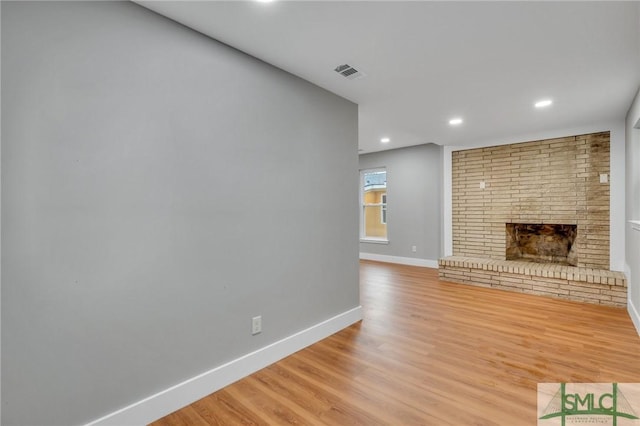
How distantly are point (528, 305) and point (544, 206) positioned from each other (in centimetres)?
182

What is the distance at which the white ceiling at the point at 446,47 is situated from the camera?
→ 1.82 metres

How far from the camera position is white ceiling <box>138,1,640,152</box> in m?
1.82

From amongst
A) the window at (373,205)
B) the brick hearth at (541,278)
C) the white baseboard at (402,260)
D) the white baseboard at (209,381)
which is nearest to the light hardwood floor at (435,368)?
the white baseboard at (209,381)

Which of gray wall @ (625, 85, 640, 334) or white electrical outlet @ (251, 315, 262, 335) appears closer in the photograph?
white electrical outlet @ (251, 315, 262, 335)

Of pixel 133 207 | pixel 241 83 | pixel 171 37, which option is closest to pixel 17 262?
pixel 133 207

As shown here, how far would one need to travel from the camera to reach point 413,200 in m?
6.38

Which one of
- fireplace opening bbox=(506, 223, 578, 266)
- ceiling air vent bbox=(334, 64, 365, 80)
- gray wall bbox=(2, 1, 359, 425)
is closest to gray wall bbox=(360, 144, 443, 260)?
fireplace opening bbox=(506, 223, 578, 266)

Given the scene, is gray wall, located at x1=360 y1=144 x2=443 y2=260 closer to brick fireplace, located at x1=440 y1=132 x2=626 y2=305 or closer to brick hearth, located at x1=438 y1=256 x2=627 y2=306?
brick fireplace, located at x1=440 y1=132 x2=626 y2=305

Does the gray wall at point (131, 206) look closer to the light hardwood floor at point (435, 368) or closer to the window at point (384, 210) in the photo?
the light hardwood floor at point (435, 368)

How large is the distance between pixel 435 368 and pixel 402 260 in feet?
14.2

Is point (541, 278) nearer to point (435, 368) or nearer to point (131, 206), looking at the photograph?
point (435, 368)

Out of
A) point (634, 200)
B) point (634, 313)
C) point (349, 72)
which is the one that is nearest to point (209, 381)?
point (349, 72)

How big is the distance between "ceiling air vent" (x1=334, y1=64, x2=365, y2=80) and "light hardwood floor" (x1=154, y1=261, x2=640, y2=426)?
Result: 2.37 m

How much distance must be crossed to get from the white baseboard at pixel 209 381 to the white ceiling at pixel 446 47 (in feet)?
7.42
